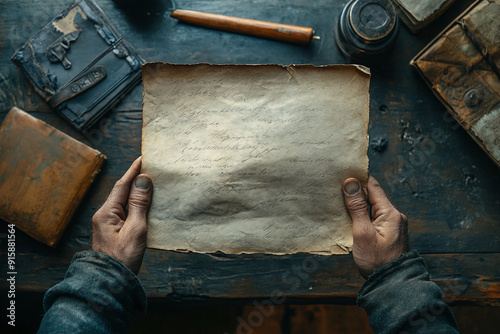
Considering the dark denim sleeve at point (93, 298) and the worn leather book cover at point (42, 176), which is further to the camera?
the worn leather book cover at point (42, 176)

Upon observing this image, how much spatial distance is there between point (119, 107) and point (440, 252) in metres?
0.91

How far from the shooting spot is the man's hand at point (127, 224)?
0.68 metres

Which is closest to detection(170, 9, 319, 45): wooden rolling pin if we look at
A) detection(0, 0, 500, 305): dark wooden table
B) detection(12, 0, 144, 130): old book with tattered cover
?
detection(0, 0, 500, 305): dark wooden table

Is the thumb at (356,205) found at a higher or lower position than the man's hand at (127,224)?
lower

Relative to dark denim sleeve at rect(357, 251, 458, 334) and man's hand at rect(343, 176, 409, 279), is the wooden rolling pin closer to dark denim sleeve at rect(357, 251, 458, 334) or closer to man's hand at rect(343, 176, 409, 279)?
man's hand at rect(343, 176, 409, 279)

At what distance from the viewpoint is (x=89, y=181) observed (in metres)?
0.89

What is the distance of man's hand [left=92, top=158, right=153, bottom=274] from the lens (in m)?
0.68

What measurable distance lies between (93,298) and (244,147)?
0.39 m

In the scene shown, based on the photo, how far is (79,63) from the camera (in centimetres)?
89

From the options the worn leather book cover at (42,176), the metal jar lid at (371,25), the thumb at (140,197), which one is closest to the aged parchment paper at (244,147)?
the thumb at (140,197)

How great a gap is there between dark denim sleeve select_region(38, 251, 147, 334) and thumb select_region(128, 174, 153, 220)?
10 centimetres

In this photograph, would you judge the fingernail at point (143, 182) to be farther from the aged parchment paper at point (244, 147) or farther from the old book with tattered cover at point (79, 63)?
the old book with tattered cover at point (79, 63)

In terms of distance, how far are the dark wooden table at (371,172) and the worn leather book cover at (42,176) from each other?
36 millimetres

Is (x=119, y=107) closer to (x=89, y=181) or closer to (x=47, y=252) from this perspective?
(x=89, y=181)
